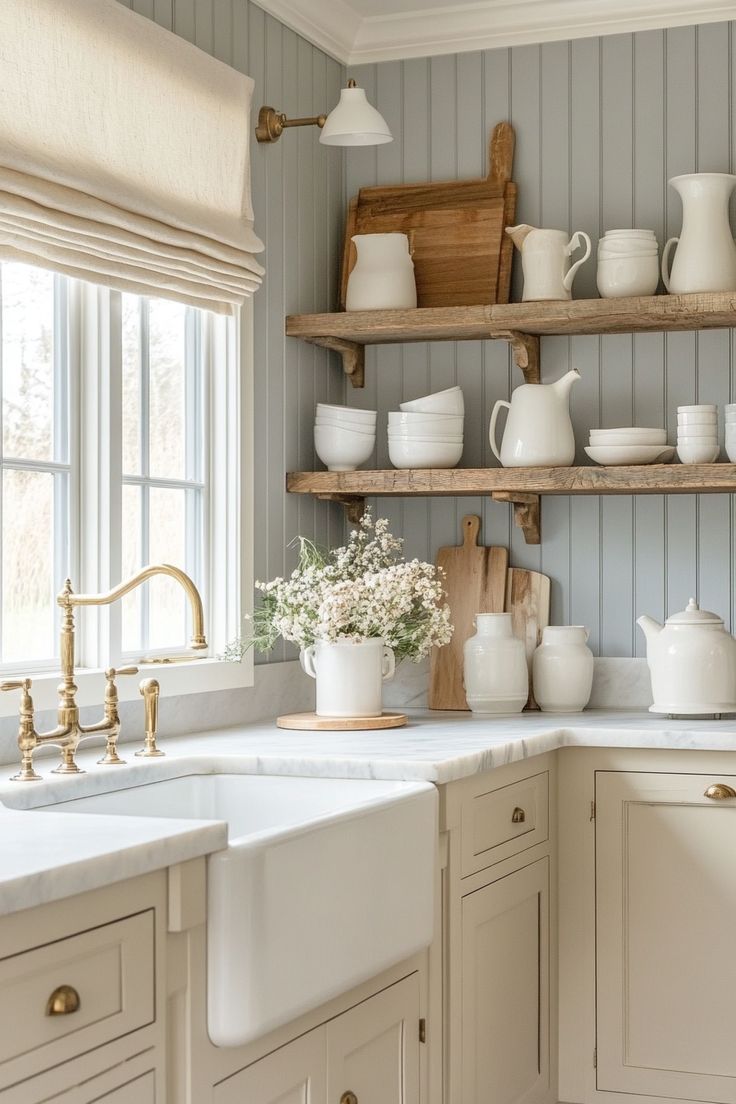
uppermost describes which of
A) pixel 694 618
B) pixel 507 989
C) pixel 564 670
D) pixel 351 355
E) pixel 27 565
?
pixel 351 355

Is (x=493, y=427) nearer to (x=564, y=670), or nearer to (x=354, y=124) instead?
(x=564, y=670)

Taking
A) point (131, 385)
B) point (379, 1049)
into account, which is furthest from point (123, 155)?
point (379, 1049)

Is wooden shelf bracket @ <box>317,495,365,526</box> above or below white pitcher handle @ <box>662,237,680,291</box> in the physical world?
below

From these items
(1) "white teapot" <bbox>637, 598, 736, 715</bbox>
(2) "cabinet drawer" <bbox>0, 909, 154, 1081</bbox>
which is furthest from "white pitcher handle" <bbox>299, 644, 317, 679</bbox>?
(2) "cabinet drawer" <bbox>0, 909, 154, 1081</bbox>

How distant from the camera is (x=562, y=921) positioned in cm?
314

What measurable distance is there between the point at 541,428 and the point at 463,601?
536mm

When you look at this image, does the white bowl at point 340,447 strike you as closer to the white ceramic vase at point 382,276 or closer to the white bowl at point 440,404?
the white bowl at point 440,404

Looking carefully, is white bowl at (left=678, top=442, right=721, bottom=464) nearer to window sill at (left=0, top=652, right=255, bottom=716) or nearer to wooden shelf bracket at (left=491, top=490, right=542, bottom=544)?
wooden shelf bracket at (left=491, top=490, right=542, bottom=544)

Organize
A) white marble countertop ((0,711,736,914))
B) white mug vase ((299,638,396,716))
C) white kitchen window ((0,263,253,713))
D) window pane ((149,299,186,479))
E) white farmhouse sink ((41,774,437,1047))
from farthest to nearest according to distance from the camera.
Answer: white mug vase ((299,638,396,716)), window pane ((149,299,186,479)), white kitchen window ((0,263,253,713)), white farmhouse sink ((41,774,437,1047)), white marble countertop ((0,711,736,914))

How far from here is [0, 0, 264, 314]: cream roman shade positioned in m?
2.52

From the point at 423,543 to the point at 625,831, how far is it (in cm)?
107

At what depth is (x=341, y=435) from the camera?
11.9ft

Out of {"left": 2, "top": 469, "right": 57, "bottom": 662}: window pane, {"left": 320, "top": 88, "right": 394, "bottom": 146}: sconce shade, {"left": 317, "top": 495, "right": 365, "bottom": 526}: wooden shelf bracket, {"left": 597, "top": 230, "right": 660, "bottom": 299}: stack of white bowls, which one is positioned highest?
{"left": 320, "top": 88, "right": 394, "bottom": 146}: sconce shade

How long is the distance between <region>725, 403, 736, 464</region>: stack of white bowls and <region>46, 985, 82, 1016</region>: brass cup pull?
226 centimetres
